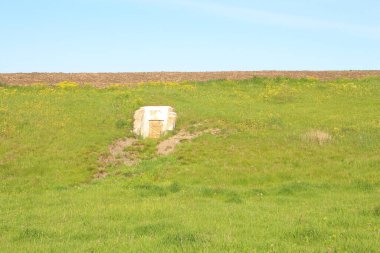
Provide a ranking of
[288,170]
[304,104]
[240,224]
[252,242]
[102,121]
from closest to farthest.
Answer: [252,242] < [240,224] < [288,170] < [102,121] < [304,104]

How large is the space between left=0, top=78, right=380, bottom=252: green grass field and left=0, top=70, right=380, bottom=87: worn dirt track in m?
7.08

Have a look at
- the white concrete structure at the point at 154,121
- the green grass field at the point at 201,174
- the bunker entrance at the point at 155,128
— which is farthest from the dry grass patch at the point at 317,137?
the bunker entrance at the point at 155,128

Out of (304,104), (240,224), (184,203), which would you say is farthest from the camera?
(304,104)

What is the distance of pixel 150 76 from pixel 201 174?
3307 centimetres

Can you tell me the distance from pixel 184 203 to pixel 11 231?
16.9ft

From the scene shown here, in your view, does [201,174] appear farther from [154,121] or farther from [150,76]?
[150,76]

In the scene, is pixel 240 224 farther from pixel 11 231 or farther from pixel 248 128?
pixel 248 128

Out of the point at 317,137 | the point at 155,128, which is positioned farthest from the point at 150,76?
the point at 317,137

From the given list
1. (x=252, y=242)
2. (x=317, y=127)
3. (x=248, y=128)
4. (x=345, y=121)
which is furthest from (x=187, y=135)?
(x=252, y=242)

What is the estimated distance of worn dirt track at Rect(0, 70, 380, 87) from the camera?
4838cm

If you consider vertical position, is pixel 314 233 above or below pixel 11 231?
above

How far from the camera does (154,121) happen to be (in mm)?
28000

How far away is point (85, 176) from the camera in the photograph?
21172 millimetres

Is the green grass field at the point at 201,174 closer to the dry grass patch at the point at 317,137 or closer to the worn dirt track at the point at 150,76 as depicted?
the dry grass patch at the point at 317,137
